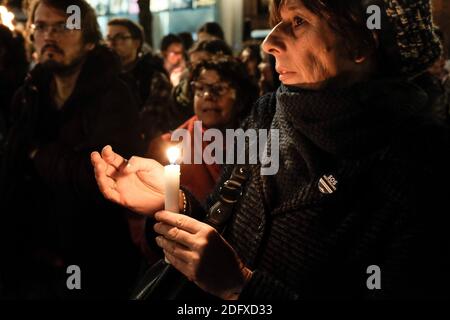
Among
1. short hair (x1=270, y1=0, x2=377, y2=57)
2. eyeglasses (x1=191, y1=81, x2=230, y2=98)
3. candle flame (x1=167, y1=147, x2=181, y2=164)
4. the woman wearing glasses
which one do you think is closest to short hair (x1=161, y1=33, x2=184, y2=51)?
the woman wearing glasses

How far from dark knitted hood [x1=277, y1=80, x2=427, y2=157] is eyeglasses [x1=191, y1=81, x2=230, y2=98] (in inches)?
67.4

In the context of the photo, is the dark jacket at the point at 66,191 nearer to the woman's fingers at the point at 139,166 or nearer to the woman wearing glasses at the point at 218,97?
Result: the woman wearing glasses at the point at 218,97

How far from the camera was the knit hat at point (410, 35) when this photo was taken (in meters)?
1.39

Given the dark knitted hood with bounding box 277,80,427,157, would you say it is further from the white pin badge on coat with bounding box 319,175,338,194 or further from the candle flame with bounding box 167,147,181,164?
the candle flame with bounding box 167,147,181,164

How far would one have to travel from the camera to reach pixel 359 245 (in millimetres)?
1359

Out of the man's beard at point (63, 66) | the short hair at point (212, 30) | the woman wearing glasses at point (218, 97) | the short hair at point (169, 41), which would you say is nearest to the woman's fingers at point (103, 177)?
the woman wearing glasses at point (218, 97)

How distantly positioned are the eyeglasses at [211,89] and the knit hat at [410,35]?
1.76 metres

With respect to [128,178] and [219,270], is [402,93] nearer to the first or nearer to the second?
[219,270]

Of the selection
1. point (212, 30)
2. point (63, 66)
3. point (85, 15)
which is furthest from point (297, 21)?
point (212, 30)


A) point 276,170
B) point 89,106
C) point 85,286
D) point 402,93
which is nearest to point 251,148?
point 276,170

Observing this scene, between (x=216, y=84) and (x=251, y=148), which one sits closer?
(x=251, y=148)

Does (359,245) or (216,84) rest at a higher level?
(216,84)

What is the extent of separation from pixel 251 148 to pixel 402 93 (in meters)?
0.51

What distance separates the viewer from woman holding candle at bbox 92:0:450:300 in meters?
1.31
